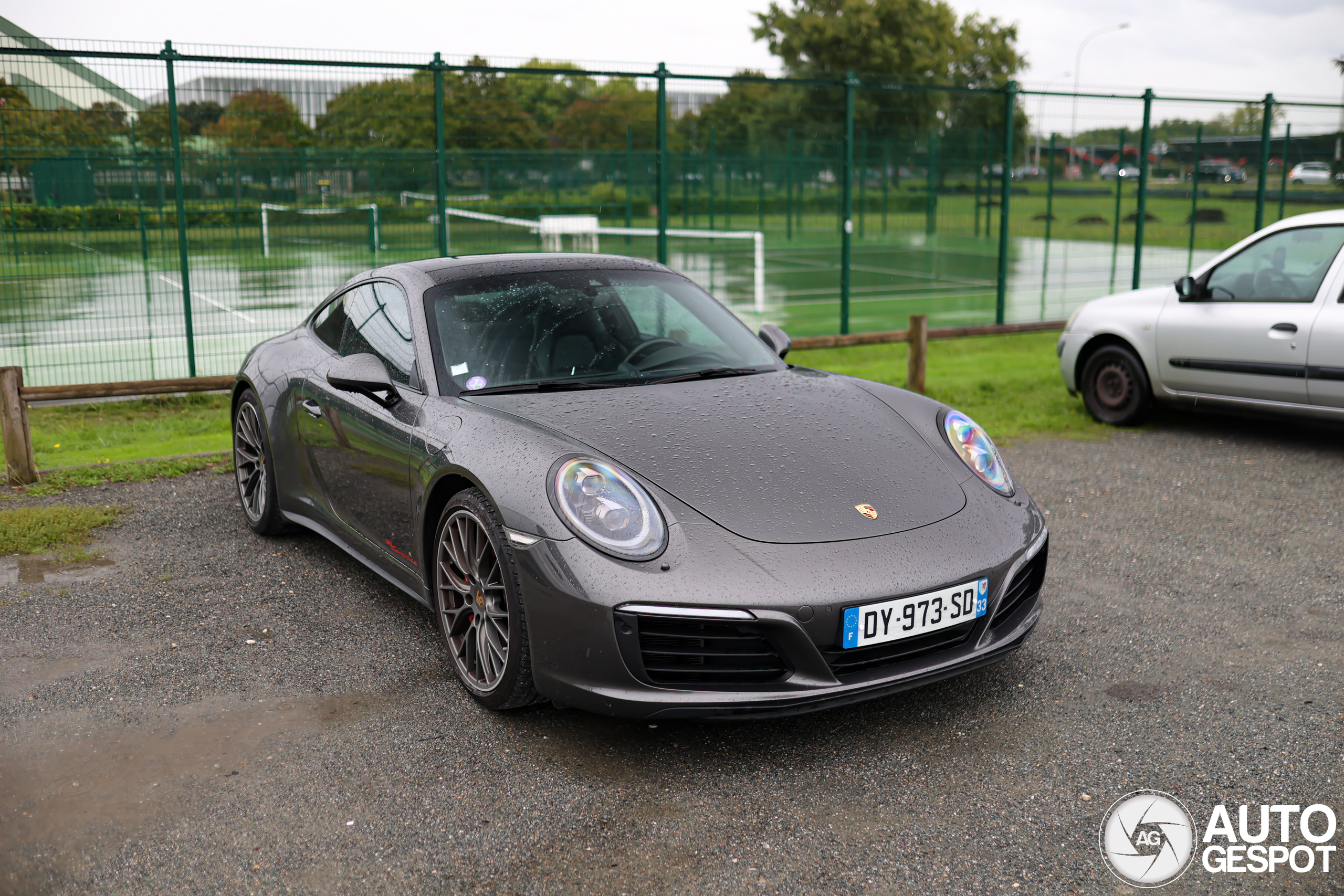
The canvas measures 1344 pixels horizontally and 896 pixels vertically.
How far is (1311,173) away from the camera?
1622 cm

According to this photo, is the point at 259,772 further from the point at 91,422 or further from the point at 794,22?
the point at 794,22

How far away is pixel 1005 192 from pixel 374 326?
9.75m

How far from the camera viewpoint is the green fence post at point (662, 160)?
10.1 metres

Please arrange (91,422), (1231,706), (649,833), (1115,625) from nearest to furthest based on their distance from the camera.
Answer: (649,833)
(1231,706)
(1115,625)
(91,422)

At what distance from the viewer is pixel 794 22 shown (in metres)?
51.8

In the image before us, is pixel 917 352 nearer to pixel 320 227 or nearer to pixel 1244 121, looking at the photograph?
pixel 320 227

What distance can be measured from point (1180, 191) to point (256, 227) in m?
12.1

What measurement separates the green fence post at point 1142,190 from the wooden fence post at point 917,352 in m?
6.70

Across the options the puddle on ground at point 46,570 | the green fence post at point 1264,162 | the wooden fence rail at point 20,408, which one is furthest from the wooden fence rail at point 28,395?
the green fence post at point 1264,162

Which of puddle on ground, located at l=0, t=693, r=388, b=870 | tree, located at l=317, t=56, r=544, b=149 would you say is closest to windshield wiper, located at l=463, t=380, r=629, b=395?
puddle on ground, located at l=0, t=693, r=388, b=870

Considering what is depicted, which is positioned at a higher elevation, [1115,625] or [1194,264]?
[1194,264]

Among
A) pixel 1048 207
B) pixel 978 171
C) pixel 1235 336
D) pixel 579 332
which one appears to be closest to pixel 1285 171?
pixel 1048 207

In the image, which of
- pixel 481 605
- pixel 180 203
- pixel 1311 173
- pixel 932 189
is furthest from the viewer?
pixel 932 189

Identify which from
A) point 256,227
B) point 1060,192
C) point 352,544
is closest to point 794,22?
point 1060,192
